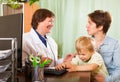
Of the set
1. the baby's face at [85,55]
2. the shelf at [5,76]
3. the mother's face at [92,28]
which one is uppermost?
the mother's face at [92,28]

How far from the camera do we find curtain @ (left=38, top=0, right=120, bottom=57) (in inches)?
119

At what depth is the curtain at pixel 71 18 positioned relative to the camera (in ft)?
9.92

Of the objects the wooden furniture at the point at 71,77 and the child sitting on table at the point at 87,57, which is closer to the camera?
the wooden furniture at the point at 71,77

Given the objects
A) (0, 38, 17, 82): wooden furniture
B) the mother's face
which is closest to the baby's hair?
the mother's face

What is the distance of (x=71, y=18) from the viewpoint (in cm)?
312

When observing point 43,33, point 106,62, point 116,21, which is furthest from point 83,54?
point 116,21

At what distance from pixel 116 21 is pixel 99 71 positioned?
124 centimetres

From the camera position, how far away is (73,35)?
3.14 meters

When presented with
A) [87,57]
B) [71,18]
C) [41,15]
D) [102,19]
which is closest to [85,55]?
[87,57]

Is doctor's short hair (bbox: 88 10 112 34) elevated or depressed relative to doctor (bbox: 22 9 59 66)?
elevated

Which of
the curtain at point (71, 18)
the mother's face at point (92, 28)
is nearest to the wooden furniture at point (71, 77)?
the mother's face at point (92, 28)

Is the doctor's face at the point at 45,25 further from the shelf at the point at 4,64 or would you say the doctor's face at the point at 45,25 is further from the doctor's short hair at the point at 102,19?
the shelf at the point at 4,64

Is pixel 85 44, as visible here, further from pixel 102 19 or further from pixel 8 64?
pixel 8 64

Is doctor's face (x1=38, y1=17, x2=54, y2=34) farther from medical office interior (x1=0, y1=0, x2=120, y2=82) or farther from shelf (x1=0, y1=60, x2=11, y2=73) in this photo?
shelf (x1=0, y1=60, x2=11, y2=73)
